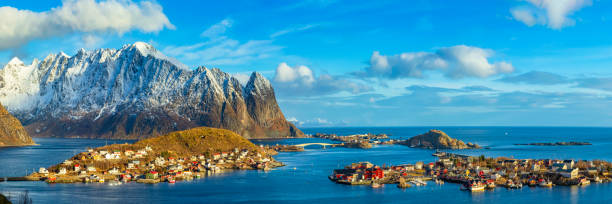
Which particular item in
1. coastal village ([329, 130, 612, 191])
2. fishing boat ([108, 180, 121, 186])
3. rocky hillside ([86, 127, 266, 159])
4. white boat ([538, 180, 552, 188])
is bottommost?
fishing boat ([108, 180, 121, 186])

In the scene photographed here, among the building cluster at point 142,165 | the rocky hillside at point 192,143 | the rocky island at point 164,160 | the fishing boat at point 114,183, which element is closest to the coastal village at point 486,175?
the building cluster at point 142,165

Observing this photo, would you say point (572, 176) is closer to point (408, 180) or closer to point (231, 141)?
point (408, 180)

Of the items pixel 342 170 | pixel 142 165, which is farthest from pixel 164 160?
pixel 342 170

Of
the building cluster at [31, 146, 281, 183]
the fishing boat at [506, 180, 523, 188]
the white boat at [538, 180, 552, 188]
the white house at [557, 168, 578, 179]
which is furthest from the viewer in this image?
the building cluster at [31, 146, 281, 183]

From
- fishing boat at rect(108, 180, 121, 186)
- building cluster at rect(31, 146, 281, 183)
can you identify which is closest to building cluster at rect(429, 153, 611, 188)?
building cluster at rect(31, 146, 281, 183)

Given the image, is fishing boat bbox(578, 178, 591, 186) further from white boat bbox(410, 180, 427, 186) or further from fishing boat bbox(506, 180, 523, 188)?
white boat bbox(410, 180, 427, 186)

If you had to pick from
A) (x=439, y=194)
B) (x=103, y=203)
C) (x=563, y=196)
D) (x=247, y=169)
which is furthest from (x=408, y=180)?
(x=103, y=203)

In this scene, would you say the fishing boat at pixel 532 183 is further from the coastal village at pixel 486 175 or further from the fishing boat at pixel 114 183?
the fishing boat at pixel 114 183

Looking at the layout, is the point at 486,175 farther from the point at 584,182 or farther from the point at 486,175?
the point at 584,182

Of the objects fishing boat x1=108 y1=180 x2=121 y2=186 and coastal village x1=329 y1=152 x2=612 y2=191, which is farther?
coastal village x1=329 y1=152 x2=612 y2=191
